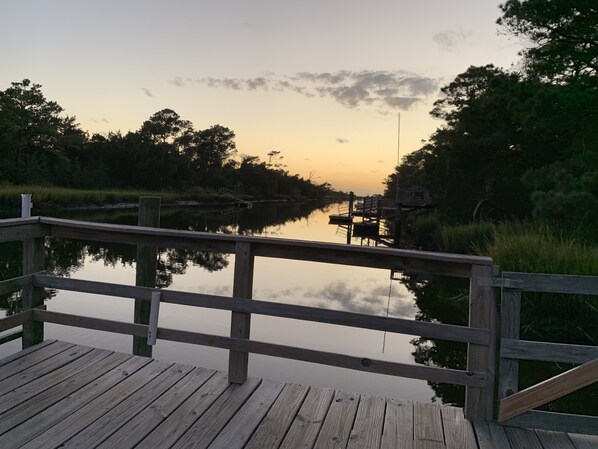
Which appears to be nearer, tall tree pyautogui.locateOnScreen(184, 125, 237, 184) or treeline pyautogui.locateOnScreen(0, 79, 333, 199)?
treeline pyautogui.locateOnScreen(0, 79, 333, 199)

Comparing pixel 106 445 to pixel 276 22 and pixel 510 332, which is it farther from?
pixel 276 22

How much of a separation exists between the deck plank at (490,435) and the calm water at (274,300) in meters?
2.69

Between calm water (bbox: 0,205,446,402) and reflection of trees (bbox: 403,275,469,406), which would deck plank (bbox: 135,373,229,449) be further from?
reflection of trees (bbox: 403,275,469,406)

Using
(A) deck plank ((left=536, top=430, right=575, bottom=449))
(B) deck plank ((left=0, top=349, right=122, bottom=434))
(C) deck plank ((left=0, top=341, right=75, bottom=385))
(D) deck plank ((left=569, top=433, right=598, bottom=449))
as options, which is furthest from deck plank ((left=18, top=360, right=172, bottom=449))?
(D) deck plank ((left=569, top=433, right=598, bottom=449))

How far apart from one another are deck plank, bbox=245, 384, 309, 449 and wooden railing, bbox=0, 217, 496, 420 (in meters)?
0.28

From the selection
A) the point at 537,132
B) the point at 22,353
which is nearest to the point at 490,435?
the point at 22,353

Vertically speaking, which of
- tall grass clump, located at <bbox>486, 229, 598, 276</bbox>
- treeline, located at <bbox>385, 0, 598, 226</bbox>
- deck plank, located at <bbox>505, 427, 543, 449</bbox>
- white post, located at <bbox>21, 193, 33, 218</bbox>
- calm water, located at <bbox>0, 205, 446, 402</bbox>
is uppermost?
treeline, located at <bbox>385, 0, 598, 226</bbox>

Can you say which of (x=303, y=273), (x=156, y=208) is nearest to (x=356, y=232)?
(x=303, y=273)

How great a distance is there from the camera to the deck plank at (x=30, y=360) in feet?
10.2

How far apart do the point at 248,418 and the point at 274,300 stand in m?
7.95

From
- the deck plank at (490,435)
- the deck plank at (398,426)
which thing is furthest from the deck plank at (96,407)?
the deck plank at (490,435)

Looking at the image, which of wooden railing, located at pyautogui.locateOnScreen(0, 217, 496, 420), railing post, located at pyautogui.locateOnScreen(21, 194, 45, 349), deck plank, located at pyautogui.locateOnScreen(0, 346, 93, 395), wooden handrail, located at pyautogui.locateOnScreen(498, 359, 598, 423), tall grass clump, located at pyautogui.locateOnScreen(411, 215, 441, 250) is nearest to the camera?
wooden handrail, located at pyautogui.locateOnScreen(498, 359, 598, 423)

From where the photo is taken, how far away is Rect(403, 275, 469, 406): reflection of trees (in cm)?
571

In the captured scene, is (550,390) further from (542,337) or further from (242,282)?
(542,337)
